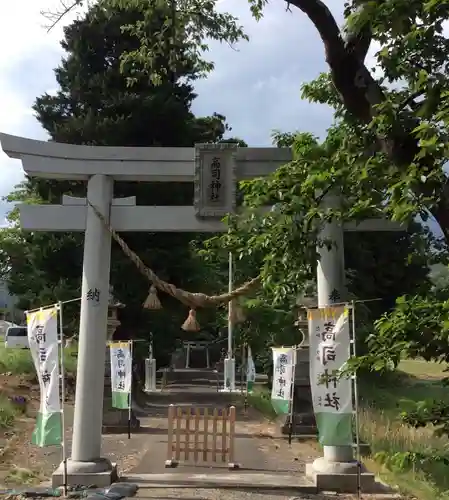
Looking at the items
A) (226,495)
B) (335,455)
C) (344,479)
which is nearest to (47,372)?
(226,495)

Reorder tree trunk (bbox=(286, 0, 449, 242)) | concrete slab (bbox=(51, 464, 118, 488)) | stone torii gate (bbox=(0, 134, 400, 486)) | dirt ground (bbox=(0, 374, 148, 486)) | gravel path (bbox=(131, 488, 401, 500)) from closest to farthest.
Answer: tree trunk (bbox=(286, 0, 449, 242)) < gravel path (bbox=(131, 488, 401, 500)) < concrete slab (bbox=(51, 464, 118, 488)) < stone torii gate (bbox=(0, 134, 400, 486)) < dirt ground (bbox=(0, 374, 148, 486))

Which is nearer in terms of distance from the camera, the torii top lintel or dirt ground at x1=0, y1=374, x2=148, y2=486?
the torii top lintel

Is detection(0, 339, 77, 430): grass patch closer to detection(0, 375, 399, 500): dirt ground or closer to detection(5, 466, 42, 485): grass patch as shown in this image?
detection(0, 375, 399, 500): dirt ground

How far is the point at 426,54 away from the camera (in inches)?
184

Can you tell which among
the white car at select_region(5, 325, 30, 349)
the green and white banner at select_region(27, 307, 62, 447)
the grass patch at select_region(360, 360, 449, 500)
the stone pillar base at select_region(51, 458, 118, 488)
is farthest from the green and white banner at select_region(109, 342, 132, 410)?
the white car at select_region(5, 325, 30, 349)

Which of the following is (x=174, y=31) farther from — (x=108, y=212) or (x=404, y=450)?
(x=404, y=450)

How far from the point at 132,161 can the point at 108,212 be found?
762mm

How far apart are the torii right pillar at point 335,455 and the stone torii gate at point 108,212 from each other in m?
0.01

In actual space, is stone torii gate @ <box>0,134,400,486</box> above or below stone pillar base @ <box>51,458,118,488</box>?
above

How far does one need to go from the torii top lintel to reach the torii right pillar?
1289 millimetres

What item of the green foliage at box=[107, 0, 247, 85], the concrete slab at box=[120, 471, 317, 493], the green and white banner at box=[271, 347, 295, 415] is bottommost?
the concrete slab at box=[120, 471, 317, 493]

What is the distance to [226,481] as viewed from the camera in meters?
8.53

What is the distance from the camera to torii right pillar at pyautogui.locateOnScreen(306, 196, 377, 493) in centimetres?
777

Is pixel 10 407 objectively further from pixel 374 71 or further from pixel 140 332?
pixel 374 71
